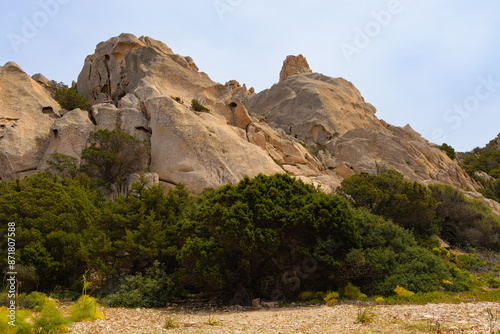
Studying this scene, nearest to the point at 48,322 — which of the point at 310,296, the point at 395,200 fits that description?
the point at 310,296

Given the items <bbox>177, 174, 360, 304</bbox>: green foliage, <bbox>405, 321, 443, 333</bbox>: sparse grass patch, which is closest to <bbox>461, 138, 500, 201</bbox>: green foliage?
<bbox>177, 174, 360, 304</bbox>: green foliage

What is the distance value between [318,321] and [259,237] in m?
4.24

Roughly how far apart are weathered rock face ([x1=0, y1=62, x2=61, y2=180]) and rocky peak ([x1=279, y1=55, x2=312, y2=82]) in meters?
53.9

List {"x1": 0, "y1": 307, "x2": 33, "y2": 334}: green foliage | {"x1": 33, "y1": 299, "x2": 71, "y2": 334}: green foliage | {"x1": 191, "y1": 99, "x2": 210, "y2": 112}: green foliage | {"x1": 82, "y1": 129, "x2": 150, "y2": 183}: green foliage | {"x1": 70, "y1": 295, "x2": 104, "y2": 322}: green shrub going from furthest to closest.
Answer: {"x1": 191, "y1": 99, "x2": 210, "y2": 112}: green foliage < {"x1": 82, "y1": 129, "x2": 150, "y2": 183}: green foliage < {"x1": 70, "y1": 295, "x2": 104, "y2": 322}: green shrub < {"x1": 33, "y1": 299, "x2": 71, "y2": 334}: green foliage < {"x1": 0, "y1": 307, "x2": 33, "y2": 334}: green foliage

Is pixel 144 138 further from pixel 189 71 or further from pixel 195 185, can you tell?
pixel 189 71

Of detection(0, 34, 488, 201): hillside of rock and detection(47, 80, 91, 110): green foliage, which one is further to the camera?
detection(47, 80, 91, 110): green foliage

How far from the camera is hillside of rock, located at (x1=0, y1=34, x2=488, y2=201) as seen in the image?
1133 inches

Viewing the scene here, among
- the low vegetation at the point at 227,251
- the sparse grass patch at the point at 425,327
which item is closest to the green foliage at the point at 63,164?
the low vegetation at the point at 227,251

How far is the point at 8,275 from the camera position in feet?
47.5

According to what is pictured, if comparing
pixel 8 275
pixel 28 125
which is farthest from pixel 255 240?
pixel 28 125

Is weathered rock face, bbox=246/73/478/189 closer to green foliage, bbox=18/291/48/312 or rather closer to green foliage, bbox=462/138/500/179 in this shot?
green foliage, bbox=462/138/500/179

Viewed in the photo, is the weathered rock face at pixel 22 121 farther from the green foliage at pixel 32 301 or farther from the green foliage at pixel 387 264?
the green foliage at pixel 387 264

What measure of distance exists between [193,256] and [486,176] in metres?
52.0

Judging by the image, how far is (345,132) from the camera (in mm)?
52219
